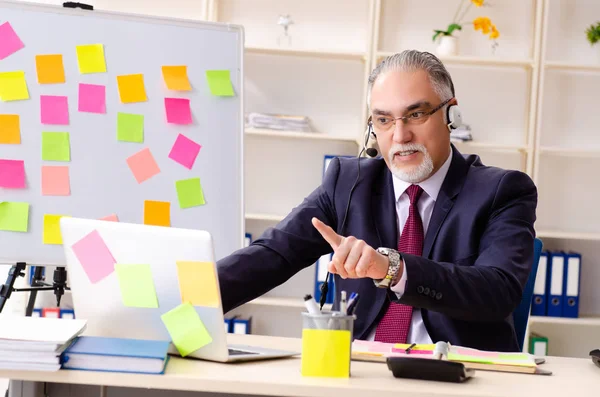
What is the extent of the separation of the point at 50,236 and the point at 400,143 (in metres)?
0.97

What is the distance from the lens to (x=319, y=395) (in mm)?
1110

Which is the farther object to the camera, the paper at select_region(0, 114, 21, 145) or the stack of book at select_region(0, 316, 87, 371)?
the paper at select_region(0, 114, 21, 145)

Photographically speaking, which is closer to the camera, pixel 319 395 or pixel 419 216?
pixel 319 395

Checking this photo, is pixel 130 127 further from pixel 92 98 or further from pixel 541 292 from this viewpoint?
pixel 541 292

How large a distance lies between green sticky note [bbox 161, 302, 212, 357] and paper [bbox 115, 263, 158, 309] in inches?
1.5

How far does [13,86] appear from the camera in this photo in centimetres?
212

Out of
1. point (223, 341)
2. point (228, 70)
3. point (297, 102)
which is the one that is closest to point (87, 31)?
point (228, 70)

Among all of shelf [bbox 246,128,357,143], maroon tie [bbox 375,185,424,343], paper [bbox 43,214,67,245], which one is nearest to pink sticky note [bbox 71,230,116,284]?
maroon tie [bbox 375,185,424,343]

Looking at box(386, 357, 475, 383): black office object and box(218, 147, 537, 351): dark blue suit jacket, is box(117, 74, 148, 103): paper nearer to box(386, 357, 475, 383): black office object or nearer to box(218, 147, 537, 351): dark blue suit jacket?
box(218, 147, 537, 351): dark blue suit jacket

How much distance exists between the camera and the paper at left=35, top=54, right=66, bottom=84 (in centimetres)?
214

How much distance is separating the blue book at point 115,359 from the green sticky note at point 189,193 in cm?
104

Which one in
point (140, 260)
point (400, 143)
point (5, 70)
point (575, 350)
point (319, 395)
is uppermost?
point (5, 70)

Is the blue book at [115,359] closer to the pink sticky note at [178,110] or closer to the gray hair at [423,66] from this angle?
the gray hair at [423,66]

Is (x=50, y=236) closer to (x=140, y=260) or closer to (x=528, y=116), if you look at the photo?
(x=140, y=260)
